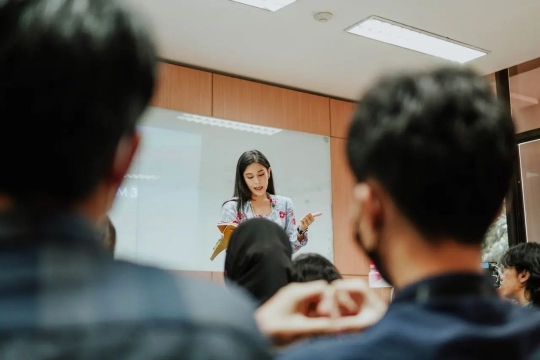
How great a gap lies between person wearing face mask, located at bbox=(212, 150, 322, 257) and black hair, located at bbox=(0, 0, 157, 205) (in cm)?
331

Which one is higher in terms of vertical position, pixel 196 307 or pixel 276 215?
pixel 276 215

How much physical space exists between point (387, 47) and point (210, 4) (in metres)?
1.53

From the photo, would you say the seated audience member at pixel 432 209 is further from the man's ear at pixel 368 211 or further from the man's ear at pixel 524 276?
the man's ear at pixel 524 276

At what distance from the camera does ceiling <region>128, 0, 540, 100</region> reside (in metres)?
4.07

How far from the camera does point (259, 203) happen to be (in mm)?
4016

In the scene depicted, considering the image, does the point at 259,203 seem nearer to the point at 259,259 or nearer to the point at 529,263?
the point at 529,263

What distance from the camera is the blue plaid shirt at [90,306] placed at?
470mm

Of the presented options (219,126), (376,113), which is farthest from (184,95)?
(376,113)

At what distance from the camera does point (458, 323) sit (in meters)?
0.68

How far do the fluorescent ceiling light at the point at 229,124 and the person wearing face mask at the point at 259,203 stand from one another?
3.25 feet

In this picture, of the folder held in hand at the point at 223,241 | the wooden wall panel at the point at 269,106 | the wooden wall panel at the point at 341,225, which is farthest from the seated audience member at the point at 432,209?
the wooden wall panel at the point at 341,225

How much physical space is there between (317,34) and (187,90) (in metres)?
1.20

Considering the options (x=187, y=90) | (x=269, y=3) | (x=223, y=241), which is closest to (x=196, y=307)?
(x=223, y=241)

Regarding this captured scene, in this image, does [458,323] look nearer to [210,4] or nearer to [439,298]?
[439,298]
